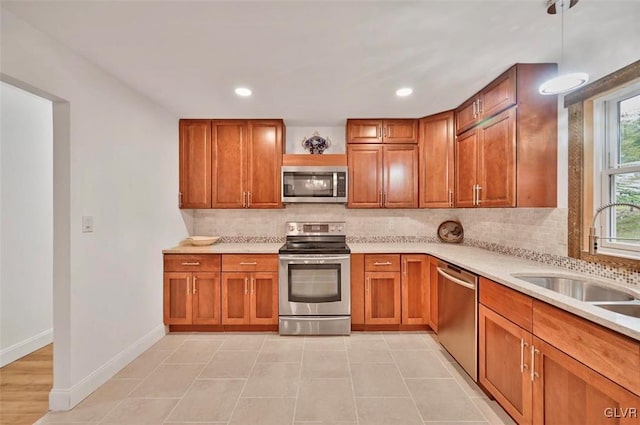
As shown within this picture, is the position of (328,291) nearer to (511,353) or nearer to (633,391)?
(511,353)

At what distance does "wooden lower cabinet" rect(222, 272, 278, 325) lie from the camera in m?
3.14

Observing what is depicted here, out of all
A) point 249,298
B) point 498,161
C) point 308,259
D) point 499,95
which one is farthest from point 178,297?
point 499,95

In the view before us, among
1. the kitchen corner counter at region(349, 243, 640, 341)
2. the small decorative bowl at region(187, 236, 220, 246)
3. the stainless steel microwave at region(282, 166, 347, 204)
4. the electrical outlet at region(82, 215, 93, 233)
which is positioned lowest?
the kitchen corner counter at region(349, 243, 640, 341)

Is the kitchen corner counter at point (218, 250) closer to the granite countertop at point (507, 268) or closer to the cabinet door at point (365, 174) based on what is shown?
the granite countertop at point (507, 268)

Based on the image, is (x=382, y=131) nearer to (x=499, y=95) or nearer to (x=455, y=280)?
(x=499, y=95)

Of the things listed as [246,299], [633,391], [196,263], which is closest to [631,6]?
[633,391]

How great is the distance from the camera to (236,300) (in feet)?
10.3

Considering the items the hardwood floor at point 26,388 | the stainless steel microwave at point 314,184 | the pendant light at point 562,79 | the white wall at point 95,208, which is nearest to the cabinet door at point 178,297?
the white wall at point 95,208

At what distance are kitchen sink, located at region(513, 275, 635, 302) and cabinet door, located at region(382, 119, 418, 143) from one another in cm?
202

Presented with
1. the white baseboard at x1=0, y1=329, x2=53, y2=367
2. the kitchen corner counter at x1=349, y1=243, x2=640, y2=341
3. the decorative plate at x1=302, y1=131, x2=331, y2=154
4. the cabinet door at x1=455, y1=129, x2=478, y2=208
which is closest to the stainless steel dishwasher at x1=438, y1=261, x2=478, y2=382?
the kitchen corner counter at x1=349, y1=243, x2=640, y2=341

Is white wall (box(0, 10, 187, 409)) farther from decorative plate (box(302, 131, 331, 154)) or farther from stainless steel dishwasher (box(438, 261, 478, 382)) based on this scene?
stainless steel dishwasher (box(438, 261, 478, 382))

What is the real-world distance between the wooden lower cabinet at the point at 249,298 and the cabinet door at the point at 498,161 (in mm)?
2223

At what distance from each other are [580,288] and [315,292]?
2172mm

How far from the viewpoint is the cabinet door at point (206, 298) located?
314 cm
